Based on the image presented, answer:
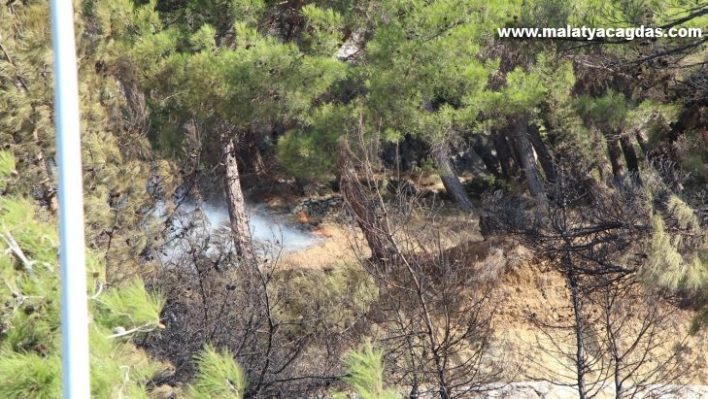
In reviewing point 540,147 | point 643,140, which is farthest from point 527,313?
point 540,147

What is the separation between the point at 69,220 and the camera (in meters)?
3.79

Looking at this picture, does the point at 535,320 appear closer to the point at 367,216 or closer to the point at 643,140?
the point at 643,140

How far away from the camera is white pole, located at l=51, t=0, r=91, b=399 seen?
3.74m

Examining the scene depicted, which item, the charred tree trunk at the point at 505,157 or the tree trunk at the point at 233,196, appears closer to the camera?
the tree trunk at the point at 233,196

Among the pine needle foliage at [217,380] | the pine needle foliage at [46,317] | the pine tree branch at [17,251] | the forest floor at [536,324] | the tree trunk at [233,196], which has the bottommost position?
the forest floor at [536,324]

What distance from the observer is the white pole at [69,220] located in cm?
374

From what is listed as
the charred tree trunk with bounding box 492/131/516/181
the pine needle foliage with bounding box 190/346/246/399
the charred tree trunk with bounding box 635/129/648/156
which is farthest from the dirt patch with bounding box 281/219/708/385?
the pine needle foliage with bounding box 190/346/246/399

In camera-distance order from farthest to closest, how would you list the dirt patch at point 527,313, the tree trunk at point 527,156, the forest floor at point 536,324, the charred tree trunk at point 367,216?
the tree trunk at point 527,156 → the dirt patch at point 527,313 → the forest floor at point 536,324 → the charred tree trunk at point 367,216

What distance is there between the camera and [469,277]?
42.7 ft

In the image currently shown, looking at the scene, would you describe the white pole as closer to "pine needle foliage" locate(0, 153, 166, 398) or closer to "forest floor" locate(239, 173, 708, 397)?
"pine needle foliage" locate(0, 153, 166, 398)

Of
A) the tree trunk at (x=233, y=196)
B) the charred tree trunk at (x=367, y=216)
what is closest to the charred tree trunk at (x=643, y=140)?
the charred tree trunk at (x=367, y=216)

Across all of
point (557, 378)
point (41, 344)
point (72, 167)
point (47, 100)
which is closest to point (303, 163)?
point (47, 100)

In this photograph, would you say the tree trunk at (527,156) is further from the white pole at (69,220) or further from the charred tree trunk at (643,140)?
the white pole at (69,220)

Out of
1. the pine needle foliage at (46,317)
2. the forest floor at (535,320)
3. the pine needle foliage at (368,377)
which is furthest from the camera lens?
the forest floor at (535,320)
